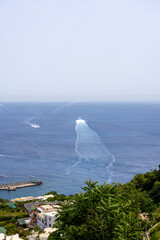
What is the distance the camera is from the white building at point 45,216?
70.8ft

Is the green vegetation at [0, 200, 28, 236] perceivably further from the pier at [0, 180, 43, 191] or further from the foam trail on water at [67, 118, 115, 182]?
the foam trail on water at [67, 118, 115, 182]

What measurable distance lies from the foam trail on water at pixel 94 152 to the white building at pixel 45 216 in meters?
A: 13.4

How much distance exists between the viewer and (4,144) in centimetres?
5709

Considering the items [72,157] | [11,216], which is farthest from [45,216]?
[72,157]

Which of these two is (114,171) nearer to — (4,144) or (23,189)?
(23,189)

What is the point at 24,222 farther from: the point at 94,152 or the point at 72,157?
the point at 94,152

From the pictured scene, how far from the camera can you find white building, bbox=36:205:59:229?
70.8 ft

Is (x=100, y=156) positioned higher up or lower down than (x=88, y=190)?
lower down

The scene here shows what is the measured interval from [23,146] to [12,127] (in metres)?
27.2

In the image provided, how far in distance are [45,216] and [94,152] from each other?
27515mm

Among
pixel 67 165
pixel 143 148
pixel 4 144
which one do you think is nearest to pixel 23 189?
pixel 67 165

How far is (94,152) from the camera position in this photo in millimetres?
48844

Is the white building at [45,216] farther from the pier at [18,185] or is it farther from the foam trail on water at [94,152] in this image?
the foam trail on water at [94,152]

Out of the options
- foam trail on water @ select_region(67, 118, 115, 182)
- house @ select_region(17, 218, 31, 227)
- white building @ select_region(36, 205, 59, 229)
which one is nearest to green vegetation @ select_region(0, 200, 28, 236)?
house @ select_region(17, 218, 31, 227)
